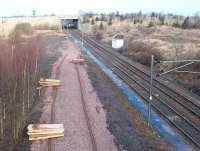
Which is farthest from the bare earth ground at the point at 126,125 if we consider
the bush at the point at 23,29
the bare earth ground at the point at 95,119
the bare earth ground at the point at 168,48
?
the bush at the point at 23,29

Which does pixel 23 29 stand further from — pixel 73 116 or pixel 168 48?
pixel 73 116

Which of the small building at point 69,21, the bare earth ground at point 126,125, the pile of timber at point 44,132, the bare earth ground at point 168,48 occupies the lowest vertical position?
the bare earth ground at point 126,125

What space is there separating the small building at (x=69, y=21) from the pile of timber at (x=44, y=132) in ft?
229

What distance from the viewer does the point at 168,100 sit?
21188 mm

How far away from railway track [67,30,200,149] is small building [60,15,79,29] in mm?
51101

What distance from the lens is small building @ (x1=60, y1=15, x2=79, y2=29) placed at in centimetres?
8312

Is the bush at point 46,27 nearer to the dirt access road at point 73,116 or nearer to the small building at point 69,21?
the small building at point 69,21

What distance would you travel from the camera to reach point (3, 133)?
14961 millimetres

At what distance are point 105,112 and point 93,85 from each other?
6.82m

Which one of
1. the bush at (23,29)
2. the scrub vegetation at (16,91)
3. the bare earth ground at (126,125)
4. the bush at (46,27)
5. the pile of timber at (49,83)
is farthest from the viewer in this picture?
the bush at (46,27)

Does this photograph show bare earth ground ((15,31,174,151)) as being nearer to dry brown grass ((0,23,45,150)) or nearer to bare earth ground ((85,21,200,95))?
dry brown grass ((0,23,45,150))

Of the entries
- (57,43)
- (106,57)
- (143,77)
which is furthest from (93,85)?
(57,43)

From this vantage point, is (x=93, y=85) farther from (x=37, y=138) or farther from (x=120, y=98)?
(x=37, y=138)

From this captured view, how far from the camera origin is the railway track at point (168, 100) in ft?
54.4
